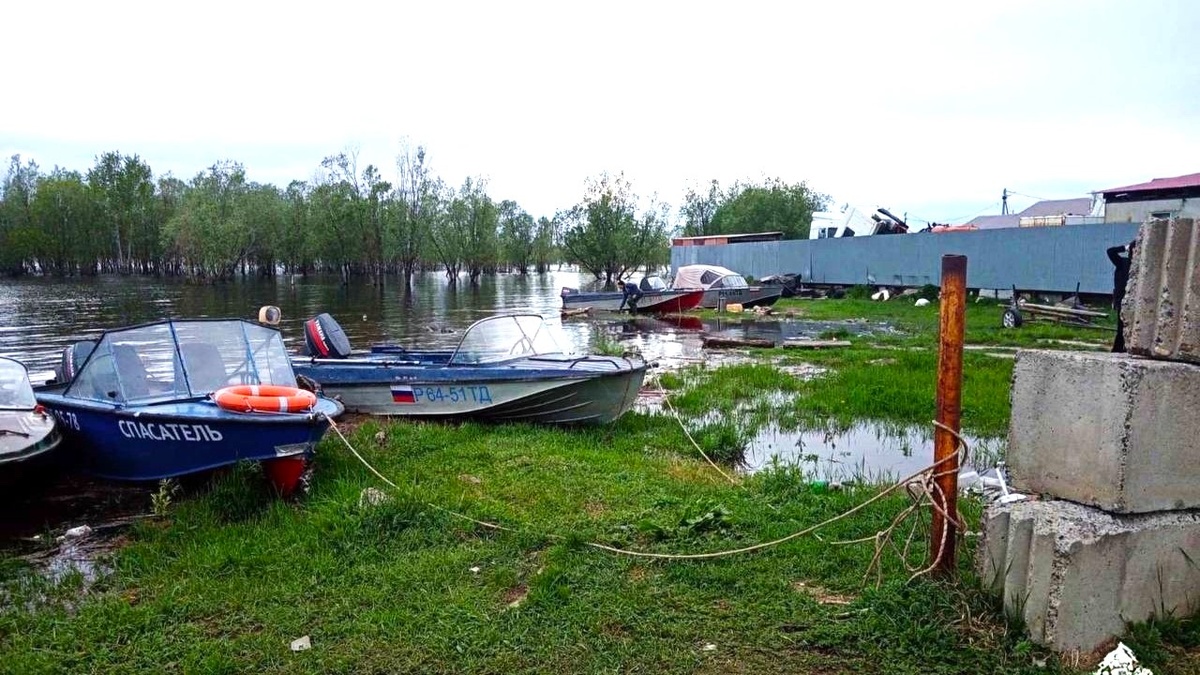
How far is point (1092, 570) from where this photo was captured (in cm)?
392

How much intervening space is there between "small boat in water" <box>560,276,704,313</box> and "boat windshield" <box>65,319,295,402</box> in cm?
2475

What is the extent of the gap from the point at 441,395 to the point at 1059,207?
53.6 metres

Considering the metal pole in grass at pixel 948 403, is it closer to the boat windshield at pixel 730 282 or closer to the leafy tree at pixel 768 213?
the boat windshield at pixel 730 282

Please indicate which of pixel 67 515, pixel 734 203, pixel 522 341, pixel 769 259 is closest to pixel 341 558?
pixel 67 515

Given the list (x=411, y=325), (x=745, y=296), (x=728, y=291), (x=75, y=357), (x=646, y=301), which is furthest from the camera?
(x=745, y=296)

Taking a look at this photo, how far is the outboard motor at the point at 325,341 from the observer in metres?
12.3

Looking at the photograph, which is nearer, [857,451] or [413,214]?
[857,451]

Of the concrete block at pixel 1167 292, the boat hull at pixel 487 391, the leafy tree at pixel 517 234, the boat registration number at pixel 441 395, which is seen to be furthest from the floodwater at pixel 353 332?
the leafy tree at pixel 517 234

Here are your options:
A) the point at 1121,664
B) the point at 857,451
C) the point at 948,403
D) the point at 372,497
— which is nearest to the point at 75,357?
the point at 372,497

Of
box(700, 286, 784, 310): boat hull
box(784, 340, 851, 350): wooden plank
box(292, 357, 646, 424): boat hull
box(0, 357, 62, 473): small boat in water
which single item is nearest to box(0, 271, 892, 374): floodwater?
box(784, 340, 851, 350): wooden plank

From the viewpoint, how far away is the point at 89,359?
840cm

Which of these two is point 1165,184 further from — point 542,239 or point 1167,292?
point 542,239

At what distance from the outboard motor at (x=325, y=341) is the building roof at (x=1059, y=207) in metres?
49.1

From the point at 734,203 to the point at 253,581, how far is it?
73804 mm
